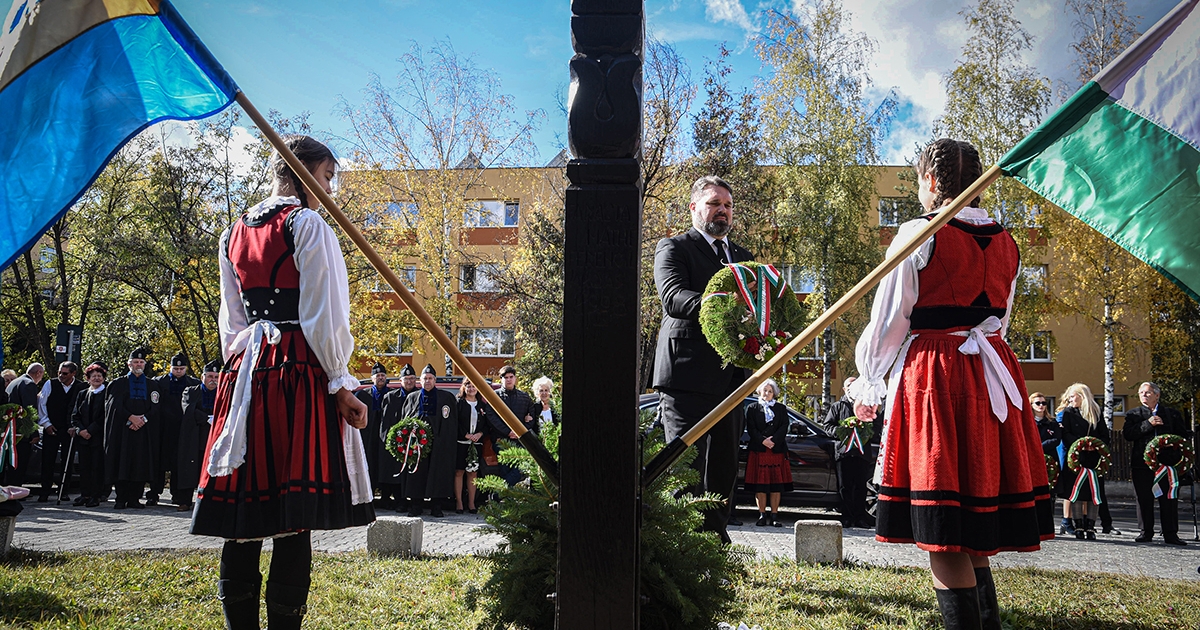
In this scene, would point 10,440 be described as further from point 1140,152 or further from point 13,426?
point 1140,152

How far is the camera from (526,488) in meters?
3.82

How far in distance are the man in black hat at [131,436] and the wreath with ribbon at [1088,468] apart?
13197 mm

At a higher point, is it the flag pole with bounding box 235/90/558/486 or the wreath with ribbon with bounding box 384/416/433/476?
the flag pole with bounding box 235/90/558/486

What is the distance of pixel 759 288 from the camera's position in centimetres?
374

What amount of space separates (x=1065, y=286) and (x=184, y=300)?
90.9ft

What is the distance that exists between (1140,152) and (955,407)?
3.73ft

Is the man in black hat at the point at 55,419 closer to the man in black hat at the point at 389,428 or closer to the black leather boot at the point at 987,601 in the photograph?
the man in black hat at the point at 389,428

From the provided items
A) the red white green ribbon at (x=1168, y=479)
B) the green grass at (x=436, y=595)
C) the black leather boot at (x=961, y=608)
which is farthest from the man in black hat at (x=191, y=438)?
the red white green ribbon at (x=1168, y=479)

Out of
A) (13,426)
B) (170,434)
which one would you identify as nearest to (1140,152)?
(13,426)

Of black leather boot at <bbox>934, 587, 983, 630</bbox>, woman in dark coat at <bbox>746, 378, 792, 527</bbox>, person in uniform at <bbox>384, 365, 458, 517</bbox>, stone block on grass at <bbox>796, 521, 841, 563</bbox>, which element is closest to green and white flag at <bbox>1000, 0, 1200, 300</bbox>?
black leather boot at <bbox>934, 587, 983, 630</bbox>

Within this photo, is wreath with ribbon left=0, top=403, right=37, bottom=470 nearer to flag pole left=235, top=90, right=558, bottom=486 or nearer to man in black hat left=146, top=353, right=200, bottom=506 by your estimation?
man in black hat left=146, top=353, right=200, bottom=506

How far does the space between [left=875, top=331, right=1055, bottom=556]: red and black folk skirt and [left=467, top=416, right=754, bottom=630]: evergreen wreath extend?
755 mm

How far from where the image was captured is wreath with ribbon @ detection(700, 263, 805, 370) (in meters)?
3.64

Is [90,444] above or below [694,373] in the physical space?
below
